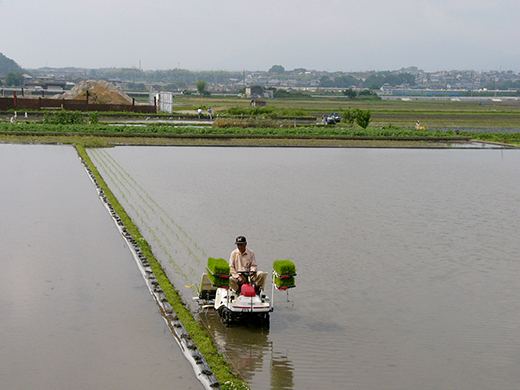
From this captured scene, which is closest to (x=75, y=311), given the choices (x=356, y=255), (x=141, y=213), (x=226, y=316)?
(x=226, y=316)

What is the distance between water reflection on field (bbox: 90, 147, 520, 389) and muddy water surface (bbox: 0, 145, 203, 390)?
0.70m

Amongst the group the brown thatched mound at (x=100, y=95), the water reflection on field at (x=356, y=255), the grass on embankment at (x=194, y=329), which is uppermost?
the brown thatched mound at (x=100, y=95)

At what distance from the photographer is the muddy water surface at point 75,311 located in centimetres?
600

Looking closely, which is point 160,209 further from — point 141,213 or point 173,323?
point 173,323

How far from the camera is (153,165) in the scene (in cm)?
2114

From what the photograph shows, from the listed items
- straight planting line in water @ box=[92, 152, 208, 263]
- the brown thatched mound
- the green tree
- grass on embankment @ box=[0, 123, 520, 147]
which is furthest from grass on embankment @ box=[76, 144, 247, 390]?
the green tree

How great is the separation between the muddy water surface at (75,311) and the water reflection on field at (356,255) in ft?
2.28

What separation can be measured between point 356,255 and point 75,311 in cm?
487

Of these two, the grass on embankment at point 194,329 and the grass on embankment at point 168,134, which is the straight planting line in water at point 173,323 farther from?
the grass on embankment at point 168,134

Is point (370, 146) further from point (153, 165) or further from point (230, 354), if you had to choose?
point (230, 354)

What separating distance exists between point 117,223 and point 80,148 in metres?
12.9

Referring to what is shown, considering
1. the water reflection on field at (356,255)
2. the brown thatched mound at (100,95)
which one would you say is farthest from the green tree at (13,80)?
the water reflection on field at (356,255)

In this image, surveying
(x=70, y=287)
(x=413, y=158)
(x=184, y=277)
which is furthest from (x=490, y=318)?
(x=413, y=158)

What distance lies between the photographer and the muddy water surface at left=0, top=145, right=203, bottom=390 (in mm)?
5996
